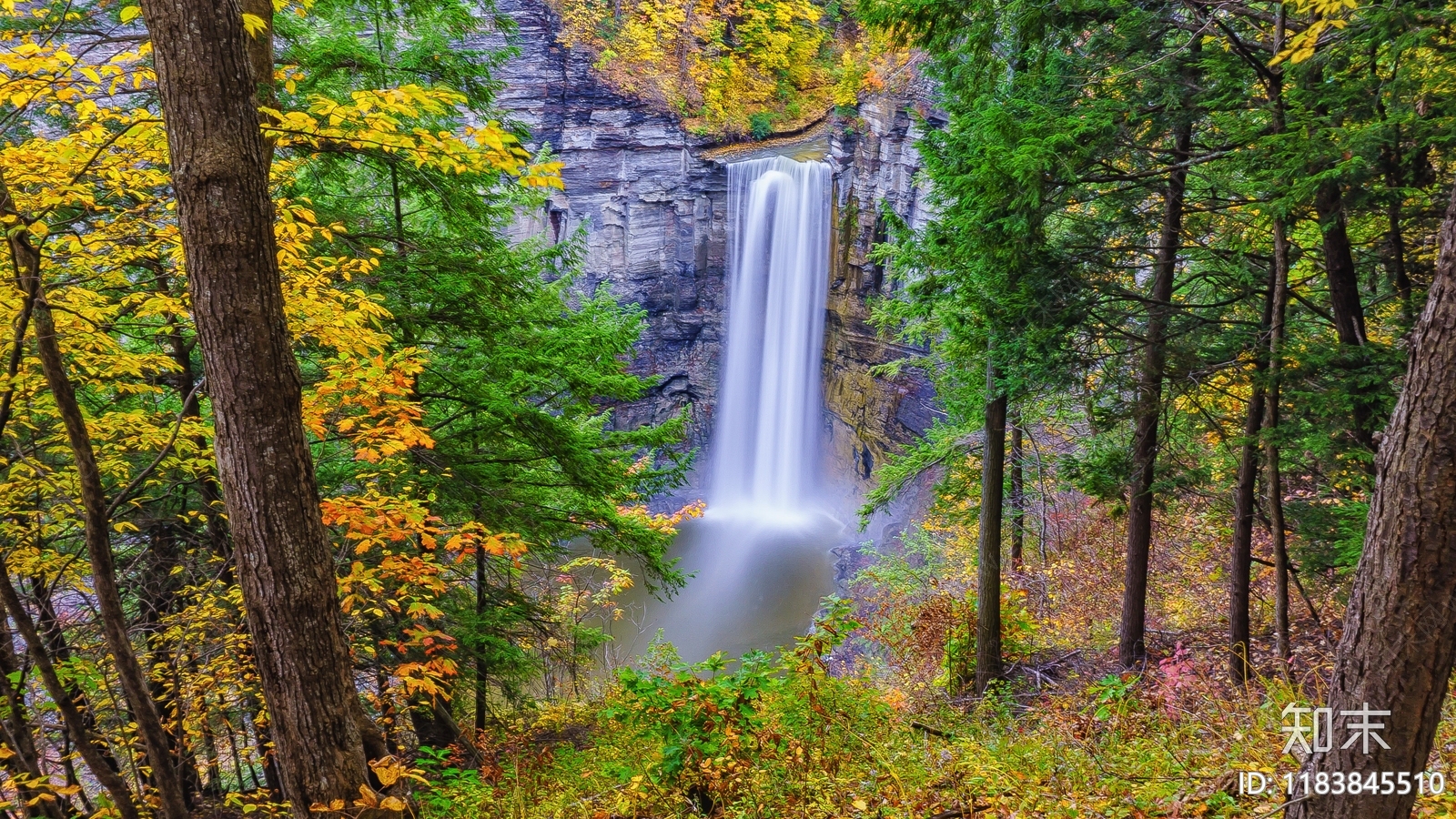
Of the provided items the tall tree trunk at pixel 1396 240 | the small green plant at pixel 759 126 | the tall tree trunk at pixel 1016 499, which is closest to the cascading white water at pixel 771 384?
the small green plant at pixel 759 126

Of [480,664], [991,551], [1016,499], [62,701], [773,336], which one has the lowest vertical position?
[480,664]

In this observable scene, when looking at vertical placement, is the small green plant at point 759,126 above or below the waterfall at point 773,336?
above

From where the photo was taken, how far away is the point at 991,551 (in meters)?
6.76

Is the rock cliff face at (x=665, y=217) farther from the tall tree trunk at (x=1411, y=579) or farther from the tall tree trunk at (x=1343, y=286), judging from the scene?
the tall tree trunk at (x=1411, y=579)

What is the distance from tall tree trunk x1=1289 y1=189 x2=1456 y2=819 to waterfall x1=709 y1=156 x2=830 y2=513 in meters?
21.5

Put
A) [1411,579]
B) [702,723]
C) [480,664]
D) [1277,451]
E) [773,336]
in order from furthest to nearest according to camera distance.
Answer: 1. [773,336]
2. [480,664]
3. [1277,451]
4. [702,723]
5. [1411,579]

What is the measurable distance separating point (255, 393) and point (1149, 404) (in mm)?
6437

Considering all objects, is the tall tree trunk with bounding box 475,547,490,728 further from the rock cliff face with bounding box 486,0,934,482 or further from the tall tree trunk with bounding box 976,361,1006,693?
the rock cliff face with bounding box 486,0,934,482

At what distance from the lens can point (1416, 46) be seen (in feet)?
11.3

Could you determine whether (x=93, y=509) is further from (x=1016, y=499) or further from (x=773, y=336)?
(x=773, y=336)

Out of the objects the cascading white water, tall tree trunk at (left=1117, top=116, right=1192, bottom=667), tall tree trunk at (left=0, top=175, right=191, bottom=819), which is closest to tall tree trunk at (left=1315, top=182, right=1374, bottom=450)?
tall tree trunk at (left=1117, top=116, right=1192, bottom=667)

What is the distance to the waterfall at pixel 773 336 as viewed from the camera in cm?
2300

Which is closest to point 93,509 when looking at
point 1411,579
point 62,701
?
point 62,701

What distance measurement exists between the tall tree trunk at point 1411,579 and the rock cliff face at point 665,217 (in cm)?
1902
